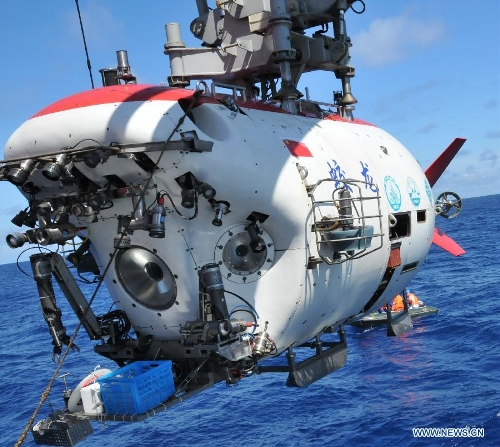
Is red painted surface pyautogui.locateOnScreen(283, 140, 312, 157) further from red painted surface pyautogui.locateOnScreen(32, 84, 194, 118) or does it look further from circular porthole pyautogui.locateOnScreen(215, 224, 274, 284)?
red painted surface pyautogui.locateOnScreen(32, 84, 194, 118)

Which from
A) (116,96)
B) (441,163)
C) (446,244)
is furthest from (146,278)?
(441,163)

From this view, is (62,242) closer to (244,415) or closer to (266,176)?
(266,176)

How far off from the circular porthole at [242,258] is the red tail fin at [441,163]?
25.9ft

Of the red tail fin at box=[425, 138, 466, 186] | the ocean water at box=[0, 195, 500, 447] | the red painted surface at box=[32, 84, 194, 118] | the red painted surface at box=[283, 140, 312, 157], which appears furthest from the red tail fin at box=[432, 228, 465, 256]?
the red painted surface at box=[32, 84, 194, 118]

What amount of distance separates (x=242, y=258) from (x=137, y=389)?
2.65 m

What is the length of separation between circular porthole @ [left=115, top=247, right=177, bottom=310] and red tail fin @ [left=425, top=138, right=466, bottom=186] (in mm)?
8931

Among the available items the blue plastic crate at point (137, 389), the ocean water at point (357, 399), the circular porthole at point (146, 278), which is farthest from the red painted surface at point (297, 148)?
the ocean water at point (357, 399)

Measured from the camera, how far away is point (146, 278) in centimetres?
1096

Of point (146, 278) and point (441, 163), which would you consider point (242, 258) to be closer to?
point (146, 278)

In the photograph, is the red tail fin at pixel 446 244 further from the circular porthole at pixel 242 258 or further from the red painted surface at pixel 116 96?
the red painted surface at pixel 116 96

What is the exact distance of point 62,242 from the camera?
10070 mm

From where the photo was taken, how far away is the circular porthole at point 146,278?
10688 mm

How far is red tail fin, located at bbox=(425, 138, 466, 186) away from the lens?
1714 centimetres

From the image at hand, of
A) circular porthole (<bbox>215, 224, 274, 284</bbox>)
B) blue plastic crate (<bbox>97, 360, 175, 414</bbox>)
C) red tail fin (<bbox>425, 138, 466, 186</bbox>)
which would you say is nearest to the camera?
blue plastic crate (<bbox>97, 360, 175, 414</bbox>)
